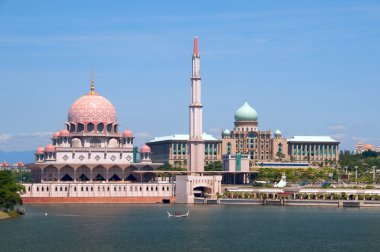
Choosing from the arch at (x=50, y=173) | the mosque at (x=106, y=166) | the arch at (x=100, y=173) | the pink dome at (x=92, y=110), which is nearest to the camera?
the mosque at (x=106, y=166)

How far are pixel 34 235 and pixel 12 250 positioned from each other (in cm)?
1194

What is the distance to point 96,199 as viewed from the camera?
487 ft

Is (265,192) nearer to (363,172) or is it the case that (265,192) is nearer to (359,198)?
(359,198)

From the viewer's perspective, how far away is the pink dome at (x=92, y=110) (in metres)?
159

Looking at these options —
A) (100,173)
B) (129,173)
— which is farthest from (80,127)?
(129,173)

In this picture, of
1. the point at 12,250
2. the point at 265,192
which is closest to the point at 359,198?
the point at 265,192

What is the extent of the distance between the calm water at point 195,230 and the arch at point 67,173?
28.9 m

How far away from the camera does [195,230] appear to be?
93.5 meters

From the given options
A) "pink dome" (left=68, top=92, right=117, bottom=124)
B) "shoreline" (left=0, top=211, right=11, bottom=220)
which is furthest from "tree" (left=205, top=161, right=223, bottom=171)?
"shoreline" (left=0, top=211, right=11, bottom=220)

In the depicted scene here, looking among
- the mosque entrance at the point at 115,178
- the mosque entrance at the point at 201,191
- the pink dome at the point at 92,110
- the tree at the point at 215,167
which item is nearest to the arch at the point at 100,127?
the pink dome at the point at 92,110

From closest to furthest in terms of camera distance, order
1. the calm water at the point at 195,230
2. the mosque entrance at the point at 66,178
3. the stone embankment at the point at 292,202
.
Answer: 1. the calm water at the point at 195,230
2. the stone embankment at the point at 292,202
3. the mosque entrance at the point at 66,178

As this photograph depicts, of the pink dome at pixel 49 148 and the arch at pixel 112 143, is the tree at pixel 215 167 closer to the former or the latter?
the arch at pixel 112 143

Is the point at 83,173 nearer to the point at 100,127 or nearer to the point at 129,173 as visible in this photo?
the point at 129,173

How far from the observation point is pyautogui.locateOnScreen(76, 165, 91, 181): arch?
156 metres
